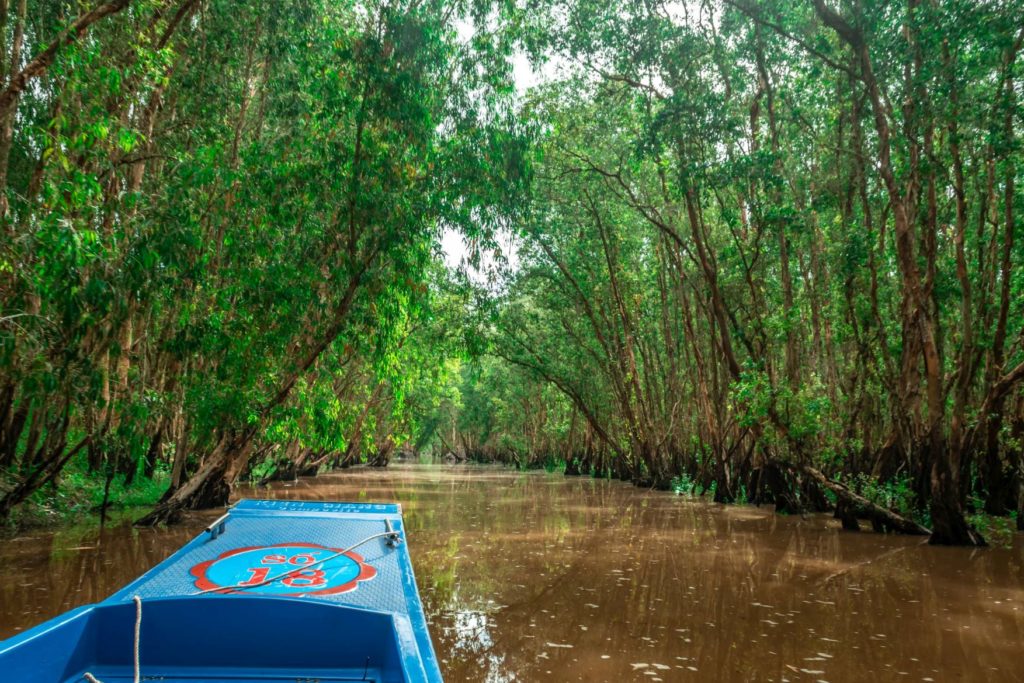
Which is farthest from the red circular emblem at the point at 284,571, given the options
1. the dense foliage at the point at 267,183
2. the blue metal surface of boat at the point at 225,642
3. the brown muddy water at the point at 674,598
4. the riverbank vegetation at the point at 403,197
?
the dense foliage at the point at 267,183

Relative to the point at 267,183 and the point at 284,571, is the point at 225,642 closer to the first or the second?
the point at 284,571

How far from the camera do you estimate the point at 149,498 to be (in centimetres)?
1339

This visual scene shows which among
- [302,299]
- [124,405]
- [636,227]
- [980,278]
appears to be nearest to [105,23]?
[302,299]

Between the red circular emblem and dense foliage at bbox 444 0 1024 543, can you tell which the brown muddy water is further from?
dense foliage at bbox 444 0 1024 543

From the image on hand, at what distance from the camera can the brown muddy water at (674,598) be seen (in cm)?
450

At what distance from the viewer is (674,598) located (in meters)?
6.39

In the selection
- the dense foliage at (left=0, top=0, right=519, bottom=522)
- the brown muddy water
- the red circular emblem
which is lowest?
the brown muddy water

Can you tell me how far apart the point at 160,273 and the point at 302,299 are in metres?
2.10

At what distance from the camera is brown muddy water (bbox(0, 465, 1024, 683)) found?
14.8 feet

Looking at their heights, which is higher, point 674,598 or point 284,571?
point 284,571

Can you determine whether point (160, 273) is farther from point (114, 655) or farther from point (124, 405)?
point (114, 655)

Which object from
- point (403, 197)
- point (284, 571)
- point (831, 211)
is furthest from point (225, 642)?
point (831, 211)

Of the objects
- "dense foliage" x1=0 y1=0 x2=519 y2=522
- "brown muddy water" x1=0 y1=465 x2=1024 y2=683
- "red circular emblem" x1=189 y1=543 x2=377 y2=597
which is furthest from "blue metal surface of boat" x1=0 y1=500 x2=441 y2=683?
"dense foliage" x1=0 y1=0 x2=519 y2=522

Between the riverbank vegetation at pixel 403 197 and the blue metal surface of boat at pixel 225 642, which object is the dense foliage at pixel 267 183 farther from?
the blue metal surface of boat at pixel 225 642
